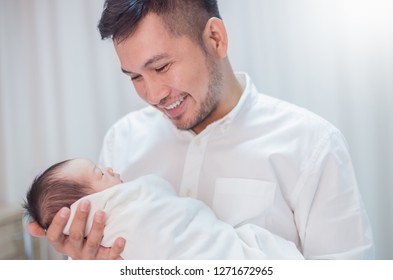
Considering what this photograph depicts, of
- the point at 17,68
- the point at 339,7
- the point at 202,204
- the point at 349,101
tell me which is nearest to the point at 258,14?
the point at 339,7

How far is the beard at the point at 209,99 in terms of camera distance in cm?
96

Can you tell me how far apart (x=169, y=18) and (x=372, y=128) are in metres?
0.51

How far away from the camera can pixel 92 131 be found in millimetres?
1113

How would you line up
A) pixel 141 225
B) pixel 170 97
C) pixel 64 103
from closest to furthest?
pixel 141 225
pixel 170 97
pixel 64 103

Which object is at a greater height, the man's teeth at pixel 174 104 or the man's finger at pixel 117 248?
the man's teeth at pixel 174 104

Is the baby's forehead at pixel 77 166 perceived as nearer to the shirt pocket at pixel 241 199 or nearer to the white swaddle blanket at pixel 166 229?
the white swaddle blanket at pixel 166 229

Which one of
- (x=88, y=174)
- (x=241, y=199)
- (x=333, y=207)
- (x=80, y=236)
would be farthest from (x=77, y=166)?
(x=333, y=207)

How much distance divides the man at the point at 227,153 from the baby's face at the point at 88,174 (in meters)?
A: 0.07

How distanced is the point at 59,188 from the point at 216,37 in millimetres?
462

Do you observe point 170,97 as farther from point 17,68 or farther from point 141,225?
point 17,68

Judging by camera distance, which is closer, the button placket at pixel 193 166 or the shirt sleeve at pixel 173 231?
the shirt sleeve at pixel 173 231

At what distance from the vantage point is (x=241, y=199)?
3.14 ft

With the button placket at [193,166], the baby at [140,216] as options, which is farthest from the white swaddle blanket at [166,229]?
the button placket at [193,166]

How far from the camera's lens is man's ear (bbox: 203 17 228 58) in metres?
0.94
